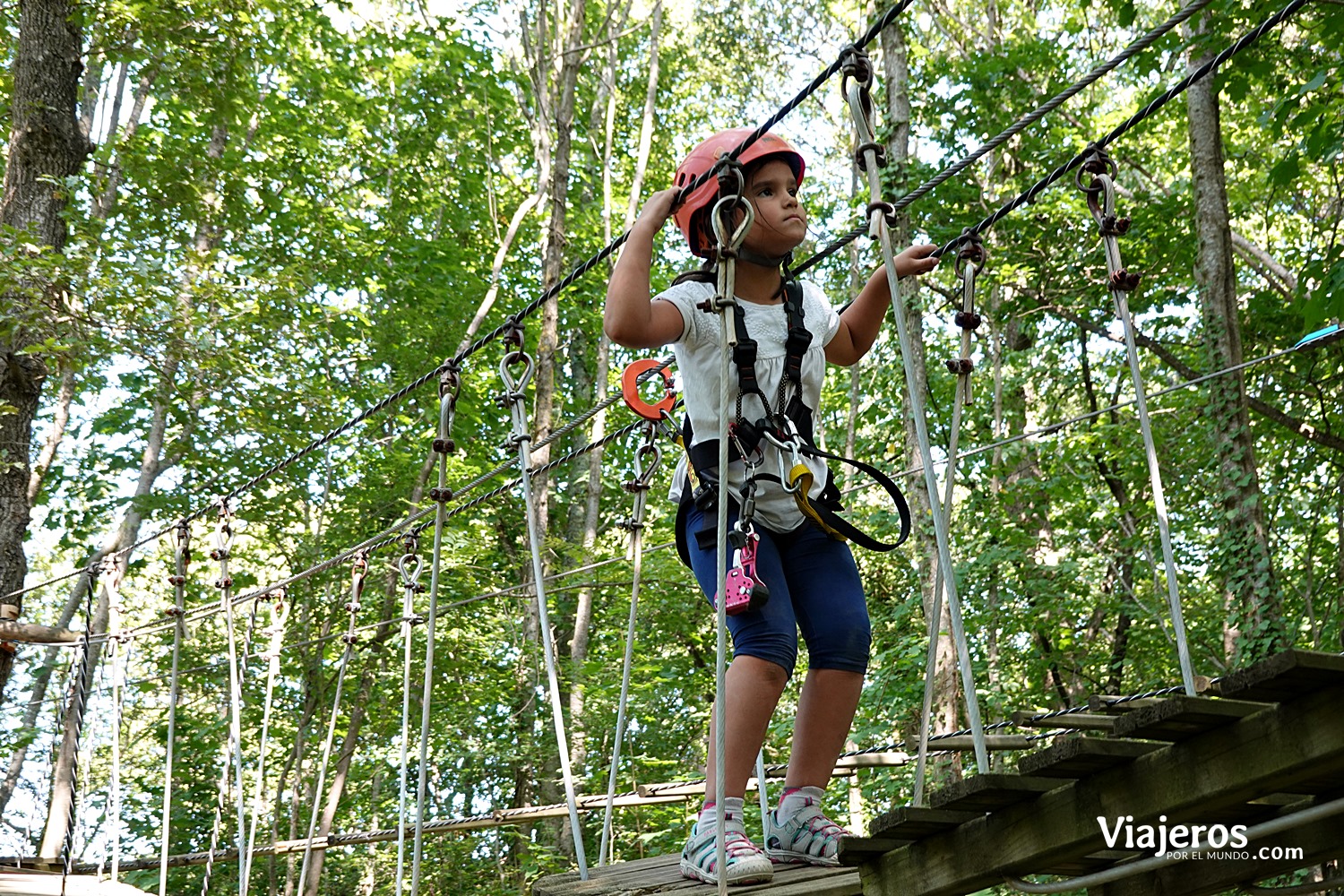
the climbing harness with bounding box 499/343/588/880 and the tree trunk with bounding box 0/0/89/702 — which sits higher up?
the tree trunk with bounding box 0/0/89/702

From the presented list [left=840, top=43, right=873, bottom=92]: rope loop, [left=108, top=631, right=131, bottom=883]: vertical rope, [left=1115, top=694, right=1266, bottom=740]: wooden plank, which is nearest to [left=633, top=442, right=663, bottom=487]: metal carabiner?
[left=840, top=43, right=873, bottom=92]: rope loop

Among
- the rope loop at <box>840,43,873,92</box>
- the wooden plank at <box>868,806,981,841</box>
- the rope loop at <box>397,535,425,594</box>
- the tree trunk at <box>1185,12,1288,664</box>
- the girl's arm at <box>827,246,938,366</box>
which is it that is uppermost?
the tree trunk at <box>1185,12,1288,664</box>

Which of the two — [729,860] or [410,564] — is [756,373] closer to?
[729,860]

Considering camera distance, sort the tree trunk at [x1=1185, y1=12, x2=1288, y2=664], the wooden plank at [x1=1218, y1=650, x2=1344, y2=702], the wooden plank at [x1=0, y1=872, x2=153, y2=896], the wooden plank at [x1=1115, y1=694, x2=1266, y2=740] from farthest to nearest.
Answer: the tree trunk at [x1=1185, y1=12, x2=1288, y2=664], the wooden plank at [x1=0, y1=872, x2=153, y2=896], the wooden plank at [x1=1115, y1=694, x2=1266, y2=740], the wooden plank at [x1=1218, y1=650, x2=1344, y2=702]

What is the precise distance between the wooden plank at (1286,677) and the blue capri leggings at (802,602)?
0.63 metres

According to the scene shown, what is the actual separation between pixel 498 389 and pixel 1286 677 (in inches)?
389

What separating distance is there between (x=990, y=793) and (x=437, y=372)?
1586 mm

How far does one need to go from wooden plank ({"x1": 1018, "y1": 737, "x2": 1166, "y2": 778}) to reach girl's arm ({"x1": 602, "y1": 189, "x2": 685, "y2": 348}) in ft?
2.48

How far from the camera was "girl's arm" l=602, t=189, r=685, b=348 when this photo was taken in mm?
1678

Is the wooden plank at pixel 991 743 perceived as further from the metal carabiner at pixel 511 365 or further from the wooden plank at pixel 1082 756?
the metal carabiner at pixel 511 365

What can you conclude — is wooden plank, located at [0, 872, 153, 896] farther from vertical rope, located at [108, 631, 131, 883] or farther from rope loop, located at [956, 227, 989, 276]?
rope loop, located at [956, 227, 989, 276]

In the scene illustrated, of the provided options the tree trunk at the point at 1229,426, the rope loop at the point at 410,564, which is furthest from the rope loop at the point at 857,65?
the tree trunk at the point at 1229,426

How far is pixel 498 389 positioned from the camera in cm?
1070

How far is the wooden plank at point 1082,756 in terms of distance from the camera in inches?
47.8
